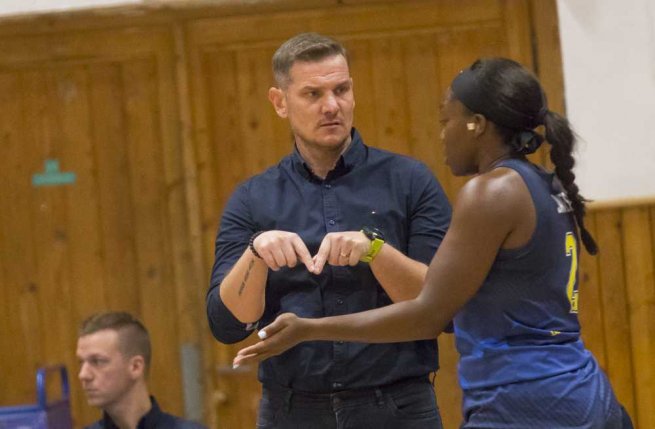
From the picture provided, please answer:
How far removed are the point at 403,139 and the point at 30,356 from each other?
1892 millimetres

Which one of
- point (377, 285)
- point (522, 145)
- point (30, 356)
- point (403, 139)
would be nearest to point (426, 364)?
point (377, 285)

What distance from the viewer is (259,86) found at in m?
4.38

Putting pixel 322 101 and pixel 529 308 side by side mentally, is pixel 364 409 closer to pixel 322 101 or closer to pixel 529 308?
pixel 529 308

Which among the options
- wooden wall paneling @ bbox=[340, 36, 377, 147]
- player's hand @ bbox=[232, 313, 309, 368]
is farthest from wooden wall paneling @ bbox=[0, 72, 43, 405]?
player's hand @ bbox=[232, 313, 309, 368]

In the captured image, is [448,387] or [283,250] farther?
[448,387]

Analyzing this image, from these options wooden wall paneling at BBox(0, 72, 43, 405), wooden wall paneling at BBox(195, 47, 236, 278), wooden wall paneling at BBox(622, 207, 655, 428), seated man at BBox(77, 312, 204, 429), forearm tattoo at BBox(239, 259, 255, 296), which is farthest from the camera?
wooden wall paneling at BBox(0, 72, 43, 405)

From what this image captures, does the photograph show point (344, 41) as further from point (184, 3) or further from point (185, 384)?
point (185, 384)

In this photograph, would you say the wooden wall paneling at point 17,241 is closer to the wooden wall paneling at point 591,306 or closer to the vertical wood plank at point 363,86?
the vertical wood plank at point 363,86

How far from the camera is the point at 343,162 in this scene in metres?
2.46

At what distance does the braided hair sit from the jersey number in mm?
74

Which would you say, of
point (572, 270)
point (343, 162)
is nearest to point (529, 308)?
point (572, 270)

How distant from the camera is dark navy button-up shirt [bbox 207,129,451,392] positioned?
231 centimetres

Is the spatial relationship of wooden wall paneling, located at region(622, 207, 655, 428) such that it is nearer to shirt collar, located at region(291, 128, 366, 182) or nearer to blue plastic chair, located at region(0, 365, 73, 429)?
shirt collar, located at region(291, 128, 366, 182)

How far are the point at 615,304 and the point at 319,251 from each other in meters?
2.36
